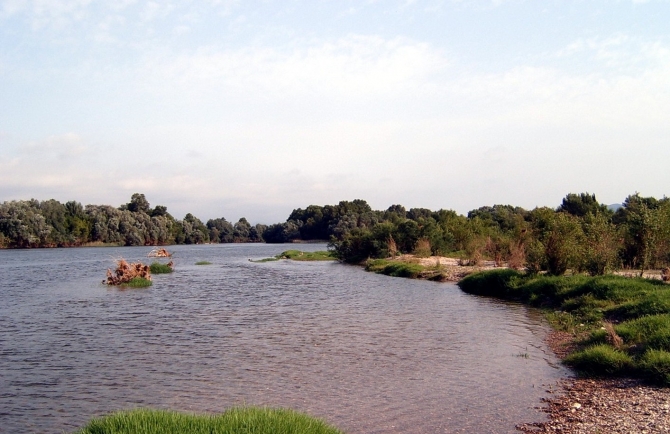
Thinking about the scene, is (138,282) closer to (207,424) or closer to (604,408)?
(207,424)

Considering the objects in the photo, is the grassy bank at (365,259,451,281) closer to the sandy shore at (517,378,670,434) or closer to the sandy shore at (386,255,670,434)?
the sandy shore at (386,255,670,434)

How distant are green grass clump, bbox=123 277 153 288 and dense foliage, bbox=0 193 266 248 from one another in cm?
7010

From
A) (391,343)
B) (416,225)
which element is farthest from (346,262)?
(391,343)

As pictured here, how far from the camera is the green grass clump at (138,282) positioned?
3670 centimetres

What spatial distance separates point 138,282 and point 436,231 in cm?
3325

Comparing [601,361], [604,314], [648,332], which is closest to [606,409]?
[601,361]

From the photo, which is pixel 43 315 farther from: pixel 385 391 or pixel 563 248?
pixel 563 248

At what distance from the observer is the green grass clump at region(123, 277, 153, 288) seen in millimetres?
36697

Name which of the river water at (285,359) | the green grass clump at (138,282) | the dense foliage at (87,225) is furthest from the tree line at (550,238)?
the dense foliage at (87,225)

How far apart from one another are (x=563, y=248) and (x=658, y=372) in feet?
53.0

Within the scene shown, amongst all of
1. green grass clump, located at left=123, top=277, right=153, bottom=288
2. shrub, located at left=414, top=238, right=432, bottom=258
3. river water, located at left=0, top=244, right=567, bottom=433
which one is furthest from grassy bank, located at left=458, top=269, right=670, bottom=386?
shrub, located at left=414, top=238, right=432, bottom=258

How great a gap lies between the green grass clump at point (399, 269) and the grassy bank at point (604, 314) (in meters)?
10.2

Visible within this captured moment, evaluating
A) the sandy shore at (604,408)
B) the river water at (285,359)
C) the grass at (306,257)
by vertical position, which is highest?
the grass at (306,257)

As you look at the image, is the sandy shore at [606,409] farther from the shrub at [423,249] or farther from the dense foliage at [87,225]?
the dense foliage at [87,225]
